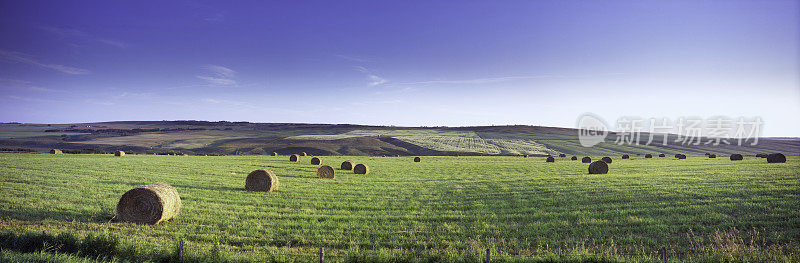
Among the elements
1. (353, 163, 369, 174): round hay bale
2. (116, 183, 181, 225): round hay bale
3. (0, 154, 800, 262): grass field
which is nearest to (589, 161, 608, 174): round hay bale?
(0, 154, 800, 262): grass field

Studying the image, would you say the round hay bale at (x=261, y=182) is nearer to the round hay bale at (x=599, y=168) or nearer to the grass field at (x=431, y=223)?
the grass field at (x=431, y=223)

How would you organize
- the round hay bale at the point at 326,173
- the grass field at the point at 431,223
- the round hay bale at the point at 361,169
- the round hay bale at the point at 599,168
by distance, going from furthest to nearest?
the round hay bale at the point at 361,169 → the round hay bale at the point at 599,168 → the round hay bale at the point at 326,173 → the grass field at the point at 431,223

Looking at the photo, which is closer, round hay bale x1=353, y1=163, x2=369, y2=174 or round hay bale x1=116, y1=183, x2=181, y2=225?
round hay bale x1=116, y1=183, x2=181, y2=225

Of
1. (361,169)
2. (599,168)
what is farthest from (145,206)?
(599,168)

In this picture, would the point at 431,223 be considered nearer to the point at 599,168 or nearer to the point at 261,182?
the point at 261,182

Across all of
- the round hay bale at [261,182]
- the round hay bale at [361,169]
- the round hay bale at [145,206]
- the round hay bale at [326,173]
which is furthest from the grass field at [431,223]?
the round hay bale at [361,169]

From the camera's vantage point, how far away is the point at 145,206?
37.7 ft

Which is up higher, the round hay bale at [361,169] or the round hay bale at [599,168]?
the round hay bale at [599,168]

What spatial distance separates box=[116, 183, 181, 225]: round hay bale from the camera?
11445 mm

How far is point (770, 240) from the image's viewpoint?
30.6 feet

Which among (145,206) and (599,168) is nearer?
(145,206)

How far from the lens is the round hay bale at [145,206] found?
1145cm

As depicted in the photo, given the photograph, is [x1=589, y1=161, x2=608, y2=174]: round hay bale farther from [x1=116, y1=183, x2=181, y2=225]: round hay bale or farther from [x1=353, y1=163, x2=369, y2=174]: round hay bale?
[x1=116, y1=183, x2=181, y2=225]: round hay bale

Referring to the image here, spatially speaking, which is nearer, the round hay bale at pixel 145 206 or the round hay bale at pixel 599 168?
the round hay bale at pixel 145 206
